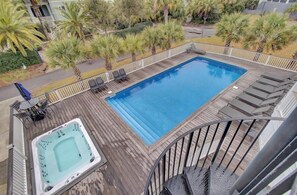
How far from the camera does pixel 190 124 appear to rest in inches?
265

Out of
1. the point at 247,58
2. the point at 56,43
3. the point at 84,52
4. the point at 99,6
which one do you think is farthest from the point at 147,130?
the point at 99,6

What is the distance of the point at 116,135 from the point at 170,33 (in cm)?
960

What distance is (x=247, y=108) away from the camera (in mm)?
6727

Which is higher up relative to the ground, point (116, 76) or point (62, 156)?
point (116, 76)

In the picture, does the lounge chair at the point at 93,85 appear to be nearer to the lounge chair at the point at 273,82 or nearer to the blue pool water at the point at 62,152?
the blue pool water at the point at 62,152

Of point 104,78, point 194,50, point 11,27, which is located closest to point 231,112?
point 104,78

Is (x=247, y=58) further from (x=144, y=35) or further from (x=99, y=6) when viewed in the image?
(x=99, y=6)

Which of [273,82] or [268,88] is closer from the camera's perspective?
[268,88]

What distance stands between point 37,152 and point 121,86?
5.76 m

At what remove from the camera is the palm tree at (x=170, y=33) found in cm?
1202

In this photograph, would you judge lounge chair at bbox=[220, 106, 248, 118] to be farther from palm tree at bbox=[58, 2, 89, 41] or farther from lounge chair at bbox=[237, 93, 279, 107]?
palm tree at bbox=[58, 2, 89, 41]

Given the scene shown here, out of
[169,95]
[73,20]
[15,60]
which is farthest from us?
[15,60]

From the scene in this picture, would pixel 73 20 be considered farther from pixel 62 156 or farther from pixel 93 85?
pixel 62 156

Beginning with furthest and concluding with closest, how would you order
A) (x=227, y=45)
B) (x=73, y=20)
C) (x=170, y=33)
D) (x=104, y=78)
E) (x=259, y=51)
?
(x=73, y=20)
(x=227, y=45)
(x=170, y=33)
(x=259, y=51)
(x=104, y=78)
